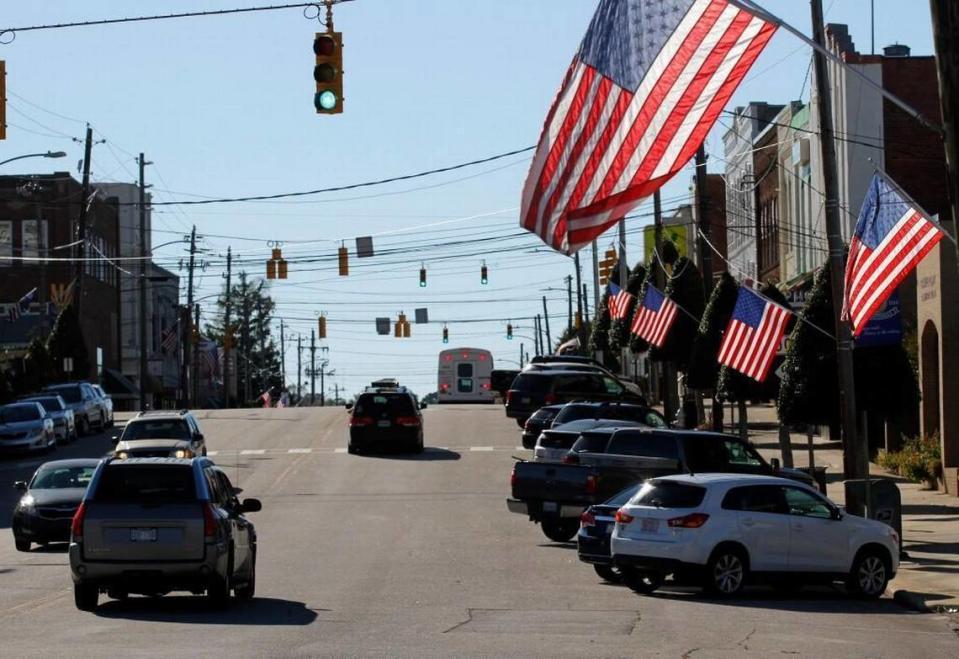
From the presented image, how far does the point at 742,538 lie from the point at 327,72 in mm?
8117

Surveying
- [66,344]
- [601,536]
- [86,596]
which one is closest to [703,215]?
[601,536]

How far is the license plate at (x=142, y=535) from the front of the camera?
17.7 meters

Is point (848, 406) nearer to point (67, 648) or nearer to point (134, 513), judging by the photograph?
point (134, 513)

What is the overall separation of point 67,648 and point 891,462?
92.7 feet

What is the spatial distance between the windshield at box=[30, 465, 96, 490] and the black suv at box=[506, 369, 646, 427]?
22459mm

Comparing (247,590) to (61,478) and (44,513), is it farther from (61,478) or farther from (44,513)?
(61,478)

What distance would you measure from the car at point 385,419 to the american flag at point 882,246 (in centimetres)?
2582

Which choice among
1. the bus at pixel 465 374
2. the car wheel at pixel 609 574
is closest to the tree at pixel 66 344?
the bus at pixel 465 374

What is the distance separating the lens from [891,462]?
3916cm

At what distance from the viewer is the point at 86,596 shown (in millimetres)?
18031

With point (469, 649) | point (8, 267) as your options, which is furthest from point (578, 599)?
point (8, 267)

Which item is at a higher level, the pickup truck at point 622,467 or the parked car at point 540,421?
the parked car at point 540,421

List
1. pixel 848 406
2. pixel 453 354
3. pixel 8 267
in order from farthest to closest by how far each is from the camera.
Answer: pixel 8 267, pixel 453 354, pixel 848 406

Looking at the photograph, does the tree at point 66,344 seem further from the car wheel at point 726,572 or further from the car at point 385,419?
the car wheel at point 726,572
